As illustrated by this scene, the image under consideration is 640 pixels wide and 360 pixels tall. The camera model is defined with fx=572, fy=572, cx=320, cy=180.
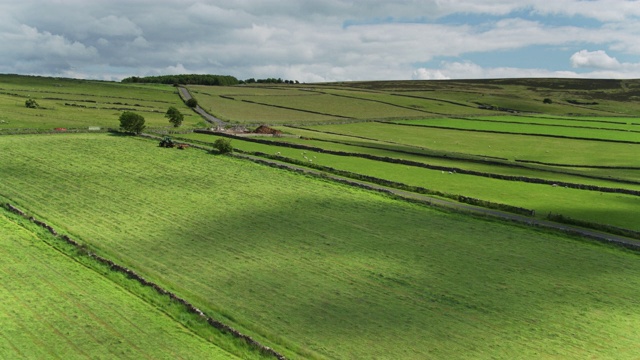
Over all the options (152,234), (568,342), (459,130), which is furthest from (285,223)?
(459,130)

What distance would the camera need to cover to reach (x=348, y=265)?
34.9m

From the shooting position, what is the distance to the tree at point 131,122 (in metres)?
86.1

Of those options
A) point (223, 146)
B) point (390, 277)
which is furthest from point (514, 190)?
point (223, 146)

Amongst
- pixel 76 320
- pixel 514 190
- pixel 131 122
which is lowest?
pixel 76 320

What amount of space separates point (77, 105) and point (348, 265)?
112 metres

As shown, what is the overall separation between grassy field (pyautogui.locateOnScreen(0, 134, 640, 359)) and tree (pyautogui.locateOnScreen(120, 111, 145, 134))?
93.9ft

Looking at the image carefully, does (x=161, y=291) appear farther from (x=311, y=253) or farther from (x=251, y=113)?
(x=251, y=113)

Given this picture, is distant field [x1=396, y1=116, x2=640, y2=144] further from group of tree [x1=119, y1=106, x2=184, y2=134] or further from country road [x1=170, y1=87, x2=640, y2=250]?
country road [x1=170, y1=87, x2=640, y2=250]

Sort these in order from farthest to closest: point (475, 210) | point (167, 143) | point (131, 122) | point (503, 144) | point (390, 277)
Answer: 1. point (503, 144)
2. point (131, 122)
3. point (167, 143)
4. point (475, 210)
5. point (390, 277)

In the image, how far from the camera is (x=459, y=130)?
127 m

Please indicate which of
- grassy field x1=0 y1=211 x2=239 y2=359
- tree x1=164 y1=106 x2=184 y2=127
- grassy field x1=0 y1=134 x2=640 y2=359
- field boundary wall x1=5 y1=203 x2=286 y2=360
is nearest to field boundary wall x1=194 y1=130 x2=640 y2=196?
grassy field x1=0 y1=134 x2=640 y2=359

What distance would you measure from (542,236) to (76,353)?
33.0 metres

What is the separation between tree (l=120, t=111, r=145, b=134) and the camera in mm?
86062

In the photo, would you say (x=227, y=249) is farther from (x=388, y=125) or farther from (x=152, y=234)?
(x=388, y=125)
